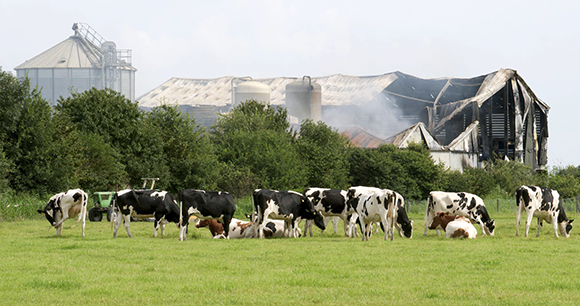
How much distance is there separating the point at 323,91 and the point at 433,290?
11291 centimetres

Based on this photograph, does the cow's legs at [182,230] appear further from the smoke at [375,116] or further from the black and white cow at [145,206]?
the smoke at [375,116]

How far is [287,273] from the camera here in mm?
12766

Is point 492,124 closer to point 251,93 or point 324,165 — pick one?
point 324,165

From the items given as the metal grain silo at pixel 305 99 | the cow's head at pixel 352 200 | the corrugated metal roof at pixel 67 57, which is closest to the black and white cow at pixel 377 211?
the cow's head at pixel 352 200

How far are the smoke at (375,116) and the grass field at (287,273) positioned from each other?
80.4 meters

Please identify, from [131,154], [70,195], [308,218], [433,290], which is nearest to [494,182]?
[131,154]

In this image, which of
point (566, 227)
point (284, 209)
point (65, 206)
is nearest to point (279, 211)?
point (284, 209)

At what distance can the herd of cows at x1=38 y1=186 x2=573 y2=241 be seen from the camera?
877 inches

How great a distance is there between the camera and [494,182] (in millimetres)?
65438

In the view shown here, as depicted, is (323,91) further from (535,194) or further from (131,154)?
(535,194)

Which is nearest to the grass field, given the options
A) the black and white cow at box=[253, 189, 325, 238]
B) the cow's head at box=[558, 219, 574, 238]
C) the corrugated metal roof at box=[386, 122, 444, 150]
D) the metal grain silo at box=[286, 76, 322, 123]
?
the black and white cow at box=[253, 189, 325, 238]

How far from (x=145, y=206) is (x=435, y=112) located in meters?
73.4

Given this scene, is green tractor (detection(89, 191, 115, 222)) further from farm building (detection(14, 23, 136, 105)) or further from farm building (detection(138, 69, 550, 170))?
farm building (detection(14, 23, 136, 105))

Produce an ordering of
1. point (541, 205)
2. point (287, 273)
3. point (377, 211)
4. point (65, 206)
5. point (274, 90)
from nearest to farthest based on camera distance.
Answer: point (287, 273)
point (377, 211)
point (65, 206)
point (541, 205)
point (274, 90)
